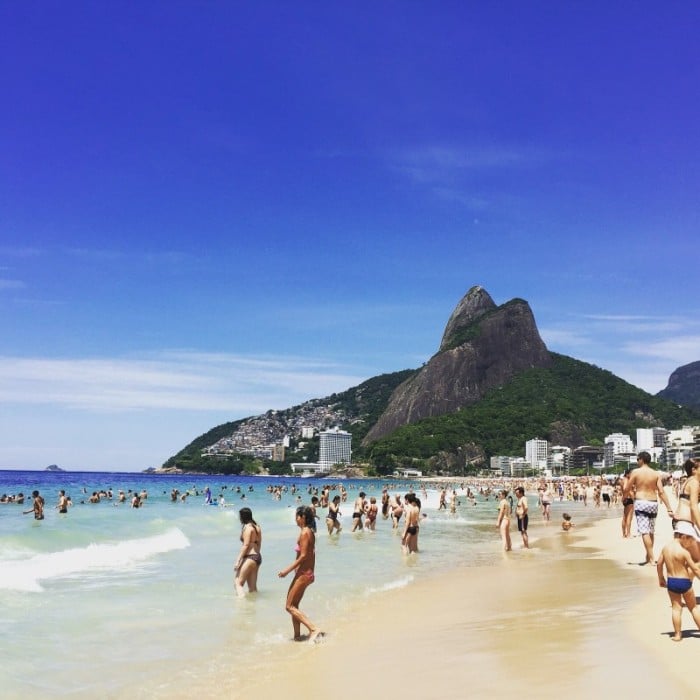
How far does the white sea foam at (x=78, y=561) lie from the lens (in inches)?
461

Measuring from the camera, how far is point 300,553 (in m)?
7.59

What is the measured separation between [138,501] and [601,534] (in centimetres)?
2699

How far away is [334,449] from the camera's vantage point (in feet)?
613

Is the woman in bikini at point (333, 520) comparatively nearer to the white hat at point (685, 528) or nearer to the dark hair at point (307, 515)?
the dark hair at point (307, 515)

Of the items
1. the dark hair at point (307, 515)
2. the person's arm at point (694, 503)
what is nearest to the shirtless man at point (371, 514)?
the dark hair at point (307, 515)

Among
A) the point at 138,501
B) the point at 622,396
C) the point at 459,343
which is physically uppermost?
the point at 459,343

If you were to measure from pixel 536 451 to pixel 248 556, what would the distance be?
457 ft

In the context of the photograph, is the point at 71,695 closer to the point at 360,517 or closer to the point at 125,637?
the point at 125,637

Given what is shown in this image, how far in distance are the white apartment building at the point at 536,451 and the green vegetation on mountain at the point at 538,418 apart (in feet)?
11.0

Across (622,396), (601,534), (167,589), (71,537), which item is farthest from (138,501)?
(622,396)

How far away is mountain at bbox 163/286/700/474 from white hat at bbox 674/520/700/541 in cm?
13776

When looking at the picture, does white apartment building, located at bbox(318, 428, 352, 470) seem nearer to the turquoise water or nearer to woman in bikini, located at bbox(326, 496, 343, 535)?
woman in bikini, located at bbox(326, 496, 343, 535)

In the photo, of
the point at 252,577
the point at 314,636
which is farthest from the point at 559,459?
the point at 314,636

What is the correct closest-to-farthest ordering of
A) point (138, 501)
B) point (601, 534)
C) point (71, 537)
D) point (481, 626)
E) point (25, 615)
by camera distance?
point (481, 626)
point (25, 615)
point (71, 537)
point (601, 534)
point (138, 501)
